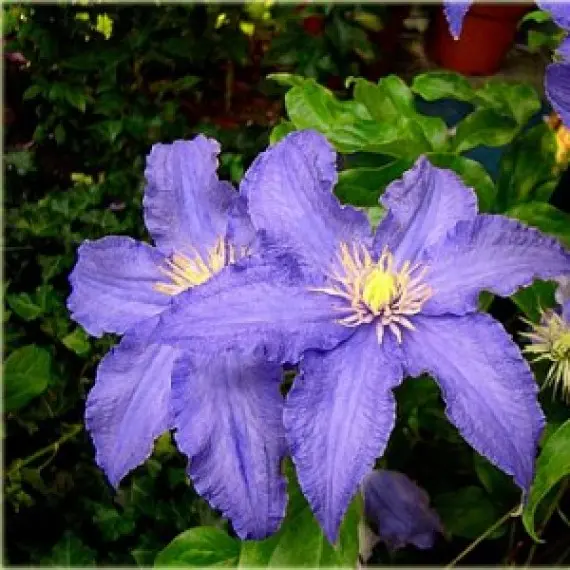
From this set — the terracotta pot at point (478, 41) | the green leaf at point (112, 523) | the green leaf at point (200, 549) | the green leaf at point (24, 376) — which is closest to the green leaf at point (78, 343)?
the green leaf at point (24, 376)

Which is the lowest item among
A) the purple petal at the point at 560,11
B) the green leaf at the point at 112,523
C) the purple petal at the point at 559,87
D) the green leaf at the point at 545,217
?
the green leaf at the point at 112,523

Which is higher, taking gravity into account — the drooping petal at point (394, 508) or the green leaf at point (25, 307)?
the drooping petal at point (394, 508)

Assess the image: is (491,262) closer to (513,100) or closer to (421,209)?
(421,209)

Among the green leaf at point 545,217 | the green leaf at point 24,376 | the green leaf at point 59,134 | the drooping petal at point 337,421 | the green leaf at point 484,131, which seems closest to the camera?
the drooping petal at point 337,421

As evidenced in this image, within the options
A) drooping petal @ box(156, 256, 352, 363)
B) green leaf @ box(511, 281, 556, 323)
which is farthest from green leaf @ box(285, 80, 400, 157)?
drooping petal @ box(156, 256, 352, 363)

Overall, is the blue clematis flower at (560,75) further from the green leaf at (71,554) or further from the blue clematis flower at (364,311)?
the green leaf at (71,554)

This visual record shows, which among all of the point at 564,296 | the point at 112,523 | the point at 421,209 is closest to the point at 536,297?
the point at 564,296

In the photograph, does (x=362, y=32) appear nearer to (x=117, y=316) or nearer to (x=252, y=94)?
(x=252, y=94)

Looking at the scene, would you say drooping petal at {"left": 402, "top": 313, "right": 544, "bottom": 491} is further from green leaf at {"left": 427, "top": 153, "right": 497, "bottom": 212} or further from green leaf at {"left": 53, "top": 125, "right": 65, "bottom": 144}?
green leaf at {"left": 53, "top": 125, "right": 65, "bottom": 144}
